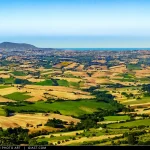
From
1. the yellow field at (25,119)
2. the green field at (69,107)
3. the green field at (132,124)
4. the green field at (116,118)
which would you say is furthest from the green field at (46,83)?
the green field at (132,124)

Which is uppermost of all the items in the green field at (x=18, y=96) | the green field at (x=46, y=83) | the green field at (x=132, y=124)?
the green field at (x=132, y=124)

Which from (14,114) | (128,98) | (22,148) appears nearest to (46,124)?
(14,114)

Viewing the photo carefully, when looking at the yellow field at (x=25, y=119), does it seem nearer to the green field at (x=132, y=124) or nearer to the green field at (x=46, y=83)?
the green field at (x=132, y=124)

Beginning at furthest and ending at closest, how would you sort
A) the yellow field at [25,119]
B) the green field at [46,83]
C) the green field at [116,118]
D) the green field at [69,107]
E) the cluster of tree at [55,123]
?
1. the green field at [46,83]
2. the green field at [69,107]
3. the green field at [116,118]
4. the yellow field at [25,119]
5. the cluster of tree at [55,123]

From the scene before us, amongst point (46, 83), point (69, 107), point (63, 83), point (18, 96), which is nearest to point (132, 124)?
point (69, 107)

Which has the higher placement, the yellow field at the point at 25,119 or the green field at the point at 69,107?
the yellow field at the point at 25,119

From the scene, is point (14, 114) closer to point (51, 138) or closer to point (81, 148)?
point (51, 138)

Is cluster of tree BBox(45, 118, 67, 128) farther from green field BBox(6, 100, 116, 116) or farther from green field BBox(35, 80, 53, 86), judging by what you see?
green field BBox(35, 80, 53, 86)

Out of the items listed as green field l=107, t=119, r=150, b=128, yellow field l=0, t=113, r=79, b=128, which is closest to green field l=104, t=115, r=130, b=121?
green field l=107, t=119, r=150, b=128
